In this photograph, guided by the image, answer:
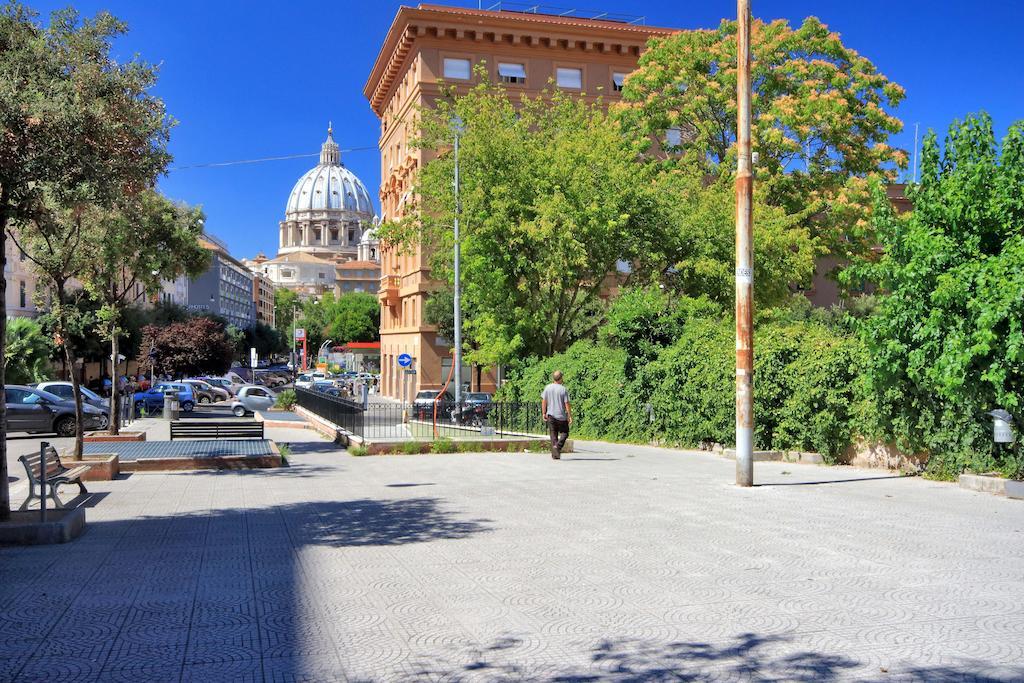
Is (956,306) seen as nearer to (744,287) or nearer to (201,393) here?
(744,287)

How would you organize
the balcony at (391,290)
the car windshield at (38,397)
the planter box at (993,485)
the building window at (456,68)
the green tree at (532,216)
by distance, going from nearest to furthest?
the planter box at (993,485) → the car windshield at (38,397) → the green tree at (532,216) → the building window at (456,68) → the balcony at (391,290)

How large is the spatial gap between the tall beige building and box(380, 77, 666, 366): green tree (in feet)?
66.7

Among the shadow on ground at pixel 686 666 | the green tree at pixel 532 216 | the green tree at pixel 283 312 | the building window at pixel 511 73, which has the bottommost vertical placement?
the shadow on ground at pixel 686 666

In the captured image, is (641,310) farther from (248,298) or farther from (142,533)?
(248,298)

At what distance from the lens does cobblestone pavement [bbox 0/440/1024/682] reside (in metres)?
5.16

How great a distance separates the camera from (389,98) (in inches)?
2490

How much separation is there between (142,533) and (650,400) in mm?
14343

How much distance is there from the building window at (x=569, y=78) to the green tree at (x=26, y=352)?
101ft

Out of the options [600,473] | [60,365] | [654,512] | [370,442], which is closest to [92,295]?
[370,442]

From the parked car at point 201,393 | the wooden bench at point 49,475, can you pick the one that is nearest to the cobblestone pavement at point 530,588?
the wooden bench at point 49,475

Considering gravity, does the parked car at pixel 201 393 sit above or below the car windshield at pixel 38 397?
below

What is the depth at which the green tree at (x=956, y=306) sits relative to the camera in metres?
11.5

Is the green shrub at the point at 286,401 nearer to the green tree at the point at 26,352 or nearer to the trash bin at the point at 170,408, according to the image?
the trash bin at the point at 170,408

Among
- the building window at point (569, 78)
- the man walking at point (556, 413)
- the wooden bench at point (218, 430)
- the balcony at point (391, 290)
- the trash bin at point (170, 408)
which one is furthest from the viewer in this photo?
the balcony at point (391, 290)
